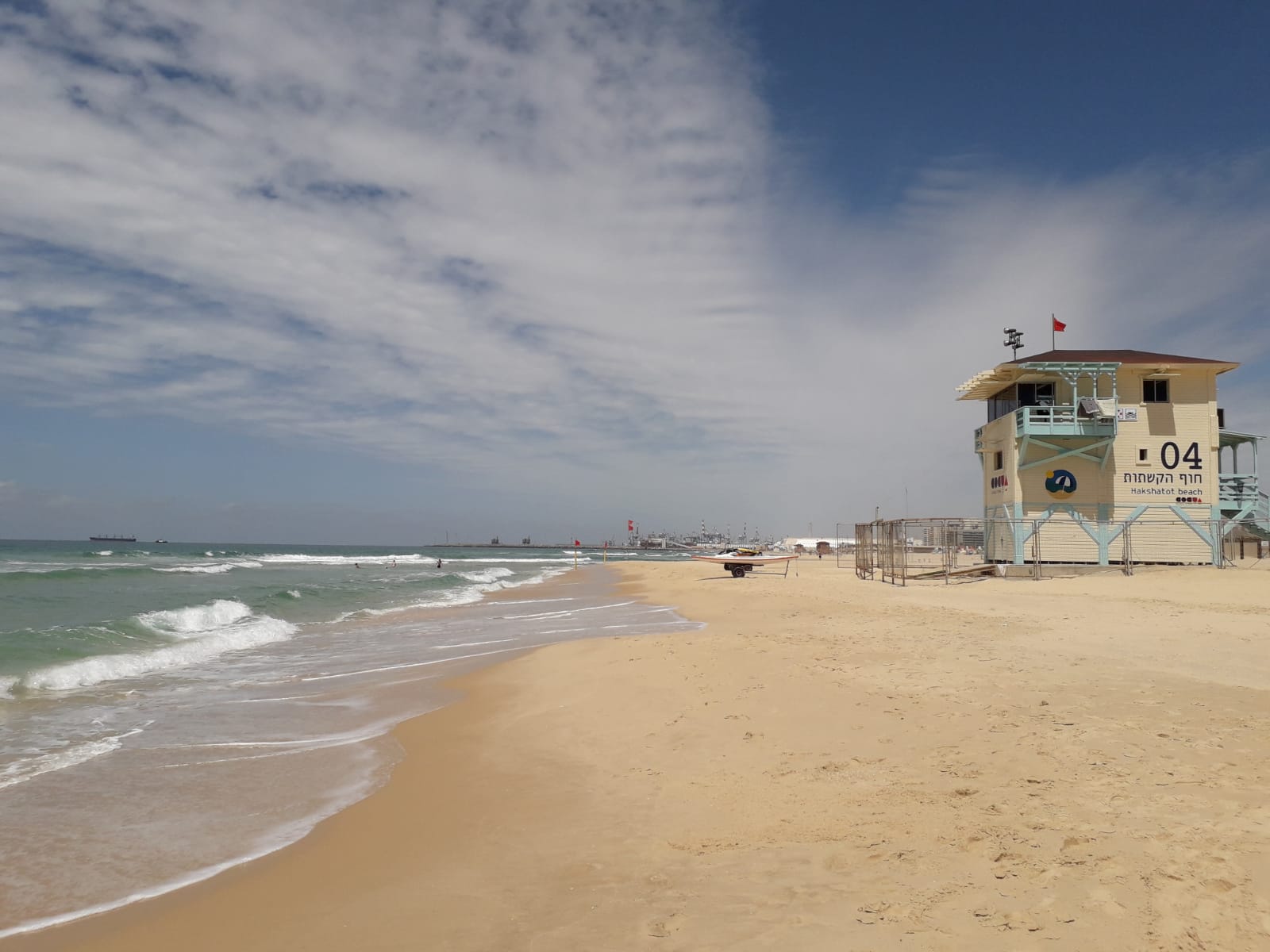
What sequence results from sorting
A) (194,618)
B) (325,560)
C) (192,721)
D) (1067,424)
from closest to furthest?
(192,721) → (194,618) → (1067,424) → (325,560)

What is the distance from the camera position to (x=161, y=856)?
519 centimetres

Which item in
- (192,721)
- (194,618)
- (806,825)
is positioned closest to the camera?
(806,825)

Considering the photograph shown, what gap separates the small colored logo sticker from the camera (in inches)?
1038

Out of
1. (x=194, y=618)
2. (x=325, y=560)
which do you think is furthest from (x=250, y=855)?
(x=325, y=560)

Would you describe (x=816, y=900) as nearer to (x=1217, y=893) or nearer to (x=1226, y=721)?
(x=1217, y=893)

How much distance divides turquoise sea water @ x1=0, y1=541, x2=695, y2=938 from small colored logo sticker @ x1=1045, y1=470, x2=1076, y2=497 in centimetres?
1422

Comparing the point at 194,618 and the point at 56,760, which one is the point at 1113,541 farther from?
the point at 56,760

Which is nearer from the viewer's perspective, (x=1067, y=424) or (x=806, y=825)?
(x=806, y=825)

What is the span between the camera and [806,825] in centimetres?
488

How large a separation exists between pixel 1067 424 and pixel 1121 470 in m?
2.60

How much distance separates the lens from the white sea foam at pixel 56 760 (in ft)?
22.5

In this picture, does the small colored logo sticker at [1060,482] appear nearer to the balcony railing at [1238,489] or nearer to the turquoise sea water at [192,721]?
the balcony railing at [1238,489]

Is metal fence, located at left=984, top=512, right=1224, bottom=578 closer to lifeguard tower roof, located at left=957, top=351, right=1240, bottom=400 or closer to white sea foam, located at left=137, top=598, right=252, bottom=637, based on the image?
lifeguard tower roof, located at left=957, top=351, right=1240, bottom=400

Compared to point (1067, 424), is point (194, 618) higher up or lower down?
lower down
